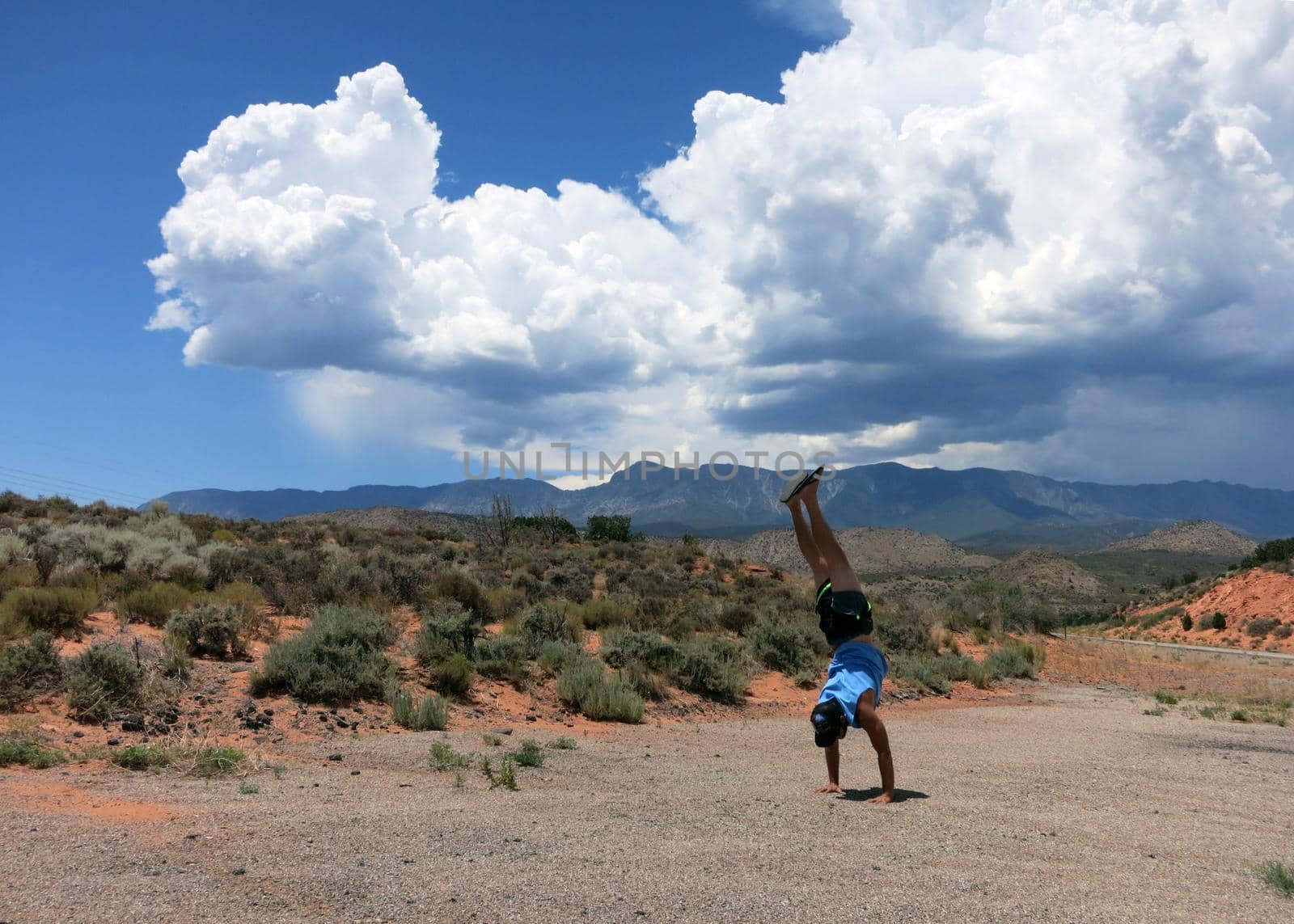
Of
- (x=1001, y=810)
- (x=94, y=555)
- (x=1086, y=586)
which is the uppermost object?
(x=94, y=555)

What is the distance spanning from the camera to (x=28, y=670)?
28.4ft

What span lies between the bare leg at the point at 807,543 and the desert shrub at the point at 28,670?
8.05m

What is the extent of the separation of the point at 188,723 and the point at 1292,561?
51.5 metres

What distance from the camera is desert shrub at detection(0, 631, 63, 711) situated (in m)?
8.31

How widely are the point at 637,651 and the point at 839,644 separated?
7.75 metres

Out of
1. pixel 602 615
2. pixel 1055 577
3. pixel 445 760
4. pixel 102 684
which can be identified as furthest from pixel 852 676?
pixel 1055 577

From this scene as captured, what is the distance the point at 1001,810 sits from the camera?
19.1ft

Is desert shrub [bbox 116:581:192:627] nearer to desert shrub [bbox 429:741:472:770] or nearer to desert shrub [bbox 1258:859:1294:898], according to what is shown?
desert shrub [bbox 429:741:472:770]

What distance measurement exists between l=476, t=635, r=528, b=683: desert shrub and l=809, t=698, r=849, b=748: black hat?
22.9 feet

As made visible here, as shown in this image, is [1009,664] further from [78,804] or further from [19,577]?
[19,577]

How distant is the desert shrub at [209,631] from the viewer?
11.1 metres

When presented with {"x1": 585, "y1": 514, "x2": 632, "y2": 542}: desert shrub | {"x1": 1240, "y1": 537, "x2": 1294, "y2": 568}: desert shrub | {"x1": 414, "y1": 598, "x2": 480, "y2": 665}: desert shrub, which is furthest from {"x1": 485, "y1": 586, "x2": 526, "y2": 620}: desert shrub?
{"x1": 1240, "y1": 537, "x2": 1294, "y2": 568}: desert shrub

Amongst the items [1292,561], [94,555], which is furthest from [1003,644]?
[1292,561]

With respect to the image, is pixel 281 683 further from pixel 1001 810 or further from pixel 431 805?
pixel 1001 810
